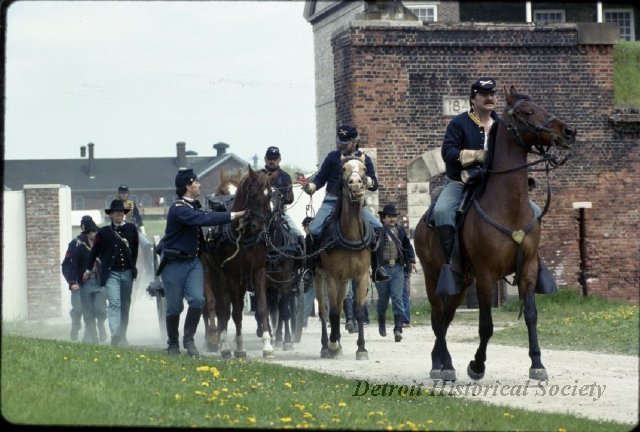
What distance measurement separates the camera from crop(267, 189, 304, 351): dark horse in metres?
17.1

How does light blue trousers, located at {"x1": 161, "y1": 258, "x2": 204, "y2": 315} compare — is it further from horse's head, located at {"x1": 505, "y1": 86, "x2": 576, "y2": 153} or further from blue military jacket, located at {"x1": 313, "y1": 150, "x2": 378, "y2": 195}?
horse's head, located at {"x1": 505, "y1": 86, "x2": 576, "y2": 153}

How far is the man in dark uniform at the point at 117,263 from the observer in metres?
18.5

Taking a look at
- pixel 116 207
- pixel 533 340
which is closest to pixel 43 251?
pixel 116 207

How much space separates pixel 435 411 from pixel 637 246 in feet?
→ 67.4

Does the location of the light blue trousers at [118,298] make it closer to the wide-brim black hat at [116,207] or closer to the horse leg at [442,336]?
the wide-brim black hat at [116,207]

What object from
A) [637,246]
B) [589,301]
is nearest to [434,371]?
[589,301]

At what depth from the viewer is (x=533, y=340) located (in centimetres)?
1208

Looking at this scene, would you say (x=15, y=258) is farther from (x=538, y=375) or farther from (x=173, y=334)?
(x=538, y=375)

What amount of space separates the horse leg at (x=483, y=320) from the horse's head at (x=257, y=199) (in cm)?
455

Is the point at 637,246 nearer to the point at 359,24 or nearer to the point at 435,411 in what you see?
the point at 359,24

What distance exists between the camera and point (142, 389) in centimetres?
1023

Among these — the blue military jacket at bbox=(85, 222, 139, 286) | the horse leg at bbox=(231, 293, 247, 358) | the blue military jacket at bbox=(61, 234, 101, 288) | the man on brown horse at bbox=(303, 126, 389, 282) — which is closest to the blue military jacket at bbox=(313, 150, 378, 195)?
the man on brown horse at bbox=(303, 126, 389, 282)

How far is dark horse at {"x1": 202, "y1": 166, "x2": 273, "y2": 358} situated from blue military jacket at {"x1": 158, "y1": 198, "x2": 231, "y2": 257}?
0.83 metres

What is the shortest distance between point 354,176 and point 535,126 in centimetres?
388
